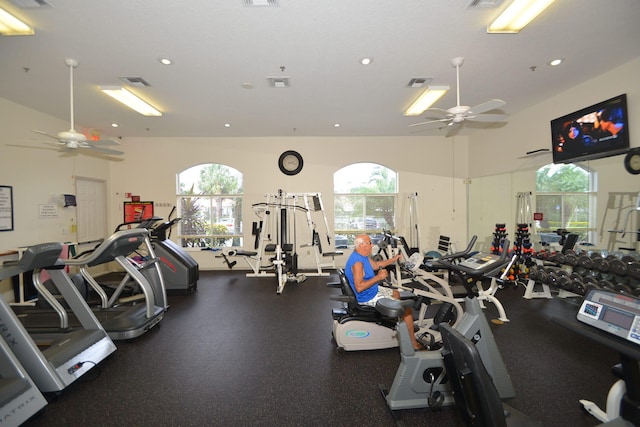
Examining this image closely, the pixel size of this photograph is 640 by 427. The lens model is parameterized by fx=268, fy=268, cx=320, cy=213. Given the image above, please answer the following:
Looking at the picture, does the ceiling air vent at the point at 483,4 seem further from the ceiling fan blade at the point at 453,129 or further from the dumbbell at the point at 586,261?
the ceiling fan blade at the point at 453,129

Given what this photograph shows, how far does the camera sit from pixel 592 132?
3672 mm

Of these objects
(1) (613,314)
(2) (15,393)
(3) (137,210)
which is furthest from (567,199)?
(3) (137,210)

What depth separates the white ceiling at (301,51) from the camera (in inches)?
95.2

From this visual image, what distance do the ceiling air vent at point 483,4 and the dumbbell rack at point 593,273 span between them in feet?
10.3

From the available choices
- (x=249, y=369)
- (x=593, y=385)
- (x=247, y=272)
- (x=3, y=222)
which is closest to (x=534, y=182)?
(x=593, y=385)

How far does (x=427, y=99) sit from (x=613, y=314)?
3.90 metres

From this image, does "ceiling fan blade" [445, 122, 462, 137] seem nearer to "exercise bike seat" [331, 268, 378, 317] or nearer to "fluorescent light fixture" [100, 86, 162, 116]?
"exercise bike seat" [331, 268, 378, 317]

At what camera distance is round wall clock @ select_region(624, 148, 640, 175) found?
321 cm

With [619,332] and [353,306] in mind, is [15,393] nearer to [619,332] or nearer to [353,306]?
[353,306]

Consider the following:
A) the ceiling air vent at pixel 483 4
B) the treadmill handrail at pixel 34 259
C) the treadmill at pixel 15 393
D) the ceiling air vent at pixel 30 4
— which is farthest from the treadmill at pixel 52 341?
the ceiling air vent at pixel 483 4

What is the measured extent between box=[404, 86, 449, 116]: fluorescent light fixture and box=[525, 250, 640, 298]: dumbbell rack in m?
2.87

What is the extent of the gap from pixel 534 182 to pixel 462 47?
3.20 metres

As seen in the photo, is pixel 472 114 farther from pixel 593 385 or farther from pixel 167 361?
pixel 167 361

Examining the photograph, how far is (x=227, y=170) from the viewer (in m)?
6.66
